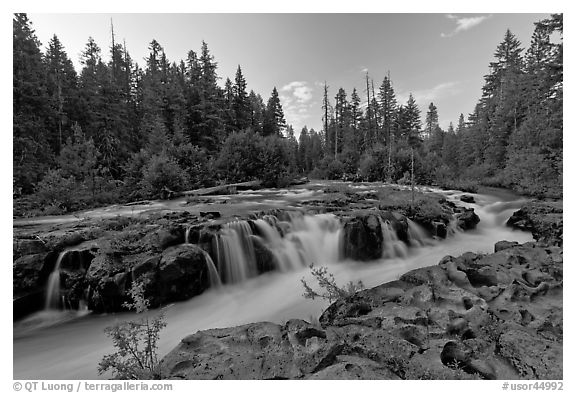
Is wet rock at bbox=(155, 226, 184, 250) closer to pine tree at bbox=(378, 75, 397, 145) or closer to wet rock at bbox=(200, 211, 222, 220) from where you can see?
wet rock at bbox=(200, 211, 222, 220)

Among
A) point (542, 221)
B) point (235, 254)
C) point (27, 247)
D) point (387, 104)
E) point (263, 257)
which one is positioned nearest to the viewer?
point (27, 247)

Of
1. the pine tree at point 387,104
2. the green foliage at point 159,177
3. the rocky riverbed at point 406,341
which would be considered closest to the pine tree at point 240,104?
the green foliage at point 159,177

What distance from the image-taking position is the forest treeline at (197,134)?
8.62 metres

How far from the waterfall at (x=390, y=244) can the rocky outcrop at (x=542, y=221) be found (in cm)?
296

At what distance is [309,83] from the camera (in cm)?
786

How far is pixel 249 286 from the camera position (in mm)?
5633

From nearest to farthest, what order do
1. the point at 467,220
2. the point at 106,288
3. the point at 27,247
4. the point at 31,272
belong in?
the point at 106,288 → the point at 31,272 → the point at 27,247 → the point at 467,220

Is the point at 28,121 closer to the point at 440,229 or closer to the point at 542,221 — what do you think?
the point at 440,229

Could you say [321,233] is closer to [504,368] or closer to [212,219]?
[212,219]

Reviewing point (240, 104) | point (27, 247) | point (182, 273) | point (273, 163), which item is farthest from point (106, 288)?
point (240, 104)

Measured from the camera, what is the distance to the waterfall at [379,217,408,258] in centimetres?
691

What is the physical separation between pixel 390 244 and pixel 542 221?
442 cm

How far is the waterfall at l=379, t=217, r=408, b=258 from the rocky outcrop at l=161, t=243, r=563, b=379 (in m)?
3.25

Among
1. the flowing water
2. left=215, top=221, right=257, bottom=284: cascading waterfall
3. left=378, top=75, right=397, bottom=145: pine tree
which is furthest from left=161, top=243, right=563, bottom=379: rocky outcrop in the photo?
left=378, top=75, right=397, bottom=145: pine tree
